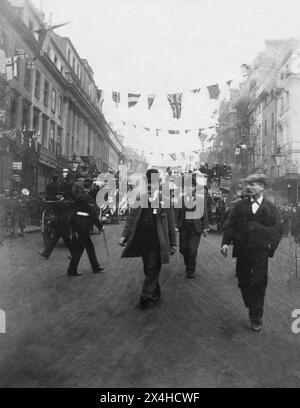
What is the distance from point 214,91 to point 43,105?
6.44 metres

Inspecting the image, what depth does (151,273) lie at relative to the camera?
563 centimetres

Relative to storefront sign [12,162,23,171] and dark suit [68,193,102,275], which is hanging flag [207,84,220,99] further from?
dark suit [68,193,102,275]

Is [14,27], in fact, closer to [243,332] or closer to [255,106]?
[243,332]

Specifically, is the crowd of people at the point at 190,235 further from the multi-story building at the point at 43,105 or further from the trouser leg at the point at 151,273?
the multi-story building at the point at 43,105

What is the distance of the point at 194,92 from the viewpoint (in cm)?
1527

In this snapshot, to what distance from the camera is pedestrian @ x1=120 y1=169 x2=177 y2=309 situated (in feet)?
18.7

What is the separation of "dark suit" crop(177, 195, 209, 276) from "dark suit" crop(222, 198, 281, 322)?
8.24 feet

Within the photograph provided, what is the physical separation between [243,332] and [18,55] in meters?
9.63

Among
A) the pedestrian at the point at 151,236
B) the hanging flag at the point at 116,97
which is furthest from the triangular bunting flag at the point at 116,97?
the pedestrian at the point at 151,236

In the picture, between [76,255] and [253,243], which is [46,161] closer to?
[76,255]

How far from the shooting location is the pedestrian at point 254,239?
4.84 metres

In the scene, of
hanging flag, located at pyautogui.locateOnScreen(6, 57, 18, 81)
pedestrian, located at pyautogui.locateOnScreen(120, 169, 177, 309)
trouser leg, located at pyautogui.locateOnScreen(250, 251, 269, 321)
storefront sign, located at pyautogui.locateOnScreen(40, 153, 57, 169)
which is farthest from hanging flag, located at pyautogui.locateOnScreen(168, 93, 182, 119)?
trouser leg, located at pyautogui.locateOnScreen(250, 251, 269, 321)
